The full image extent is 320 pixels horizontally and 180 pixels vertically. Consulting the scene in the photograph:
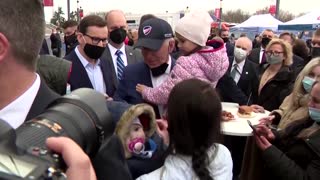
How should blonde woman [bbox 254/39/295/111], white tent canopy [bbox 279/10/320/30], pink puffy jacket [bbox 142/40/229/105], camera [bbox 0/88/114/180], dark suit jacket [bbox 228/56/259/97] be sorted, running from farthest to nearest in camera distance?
white tent canopy [bbox 279/10/320/30] → dark suit jacket [bbox 228/56/259/97] → blonde woman [bbox 254/39/295/111] → pink puffy jacket [bbox 142/40/229/105] → camera [bbox 0/88/114/180]

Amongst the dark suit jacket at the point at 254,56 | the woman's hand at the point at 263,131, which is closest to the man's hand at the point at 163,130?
the woman's hand at the point at 263,131

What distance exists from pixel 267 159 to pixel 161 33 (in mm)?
1081

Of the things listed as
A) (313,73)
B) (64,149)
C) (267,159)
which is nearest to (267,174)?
(267,159)

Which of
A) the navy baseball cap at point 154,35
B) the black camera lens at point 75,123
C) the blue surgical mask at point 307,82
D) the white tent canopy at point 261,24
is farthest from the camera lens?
the white tent canopy at point 261,24

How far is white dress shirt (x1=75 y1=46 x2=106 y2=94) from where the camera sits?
3439mm

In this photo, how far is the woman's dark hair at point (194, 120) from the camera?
1798 millimetres

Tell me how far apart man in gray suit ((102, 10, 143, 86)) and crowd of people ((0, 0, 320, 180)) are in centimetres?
1

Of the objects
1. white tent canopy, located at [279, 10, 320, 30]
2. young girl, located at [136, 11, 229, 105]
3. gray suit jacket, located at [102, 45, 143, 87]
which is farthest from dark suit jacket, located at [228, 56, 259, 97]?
white tent canopy, located at [279, 10, 320, 30]

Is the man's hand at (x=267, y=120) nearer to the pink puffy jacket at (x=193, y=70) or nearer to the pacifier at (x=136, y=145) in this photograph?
the pink puffy jacket at (x=193, y=70)

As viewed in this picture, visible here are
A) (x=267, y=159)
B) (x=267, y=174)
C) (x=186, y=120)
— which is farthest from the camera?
(x=267, y=174)

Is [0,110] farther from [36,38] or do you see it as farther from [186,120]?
[186,120]

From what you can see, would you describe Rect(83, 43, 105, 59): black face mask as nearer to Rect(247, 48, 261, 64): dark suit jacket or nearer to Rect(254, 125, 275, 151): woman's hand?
Rect(254, 125, 275, 151): woman's hand

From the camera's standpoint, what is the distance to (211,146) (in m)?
1.87

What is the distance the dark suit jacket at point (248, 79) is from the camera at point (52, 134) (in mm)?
4145
